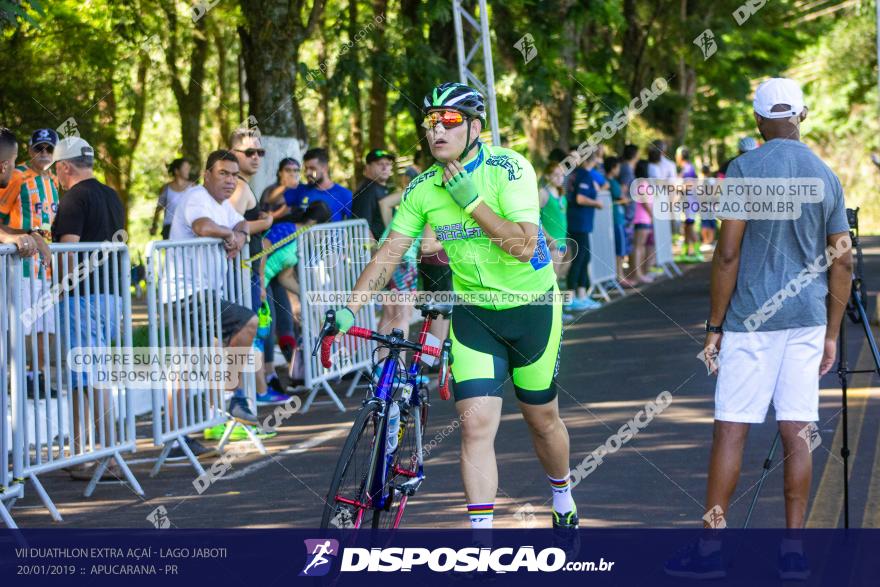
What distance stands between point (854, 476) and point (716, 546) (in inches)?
89.4

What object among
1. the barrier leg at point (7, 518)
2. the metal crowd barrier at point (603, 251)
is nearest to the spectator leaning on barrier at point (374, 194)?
the barrier leg at point (7, 518)

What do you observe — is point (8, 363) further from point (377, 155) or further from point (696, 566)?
point (377, 155)

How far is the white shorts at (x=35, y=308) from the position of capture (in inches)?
295

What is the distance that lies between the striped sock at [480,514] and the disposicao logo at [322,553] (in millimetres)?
639

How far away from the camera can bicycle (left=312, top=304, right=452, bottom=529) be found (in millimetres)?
5551

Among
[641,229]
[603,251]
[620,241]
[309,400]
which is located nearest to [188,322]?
[309,400]

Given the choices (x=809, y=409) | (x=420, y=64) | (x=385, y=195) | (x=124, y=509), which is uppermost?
(x=420, y=64)

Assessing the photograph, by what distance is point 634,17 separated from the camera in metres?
31.6

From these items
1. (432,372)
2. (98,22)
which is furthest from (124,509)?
(98,22)

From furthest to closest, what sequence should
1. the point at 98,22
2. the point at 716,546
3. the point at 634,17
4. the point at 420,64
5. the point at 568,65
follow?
the point at 634,17 < the point at 568,65 < the point at 98,22 < the point at 420,64 < the point at 716,546

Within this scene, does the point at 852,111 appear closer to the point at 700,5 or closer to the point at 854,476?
the point at 700,5

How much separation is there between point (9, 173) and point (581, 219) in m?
10.6

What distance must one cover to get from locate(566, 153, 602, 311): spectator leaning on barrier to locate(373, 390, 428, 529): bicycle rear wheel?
1242 centimetres

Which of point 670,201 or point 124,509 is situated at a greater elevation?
point 670,201
